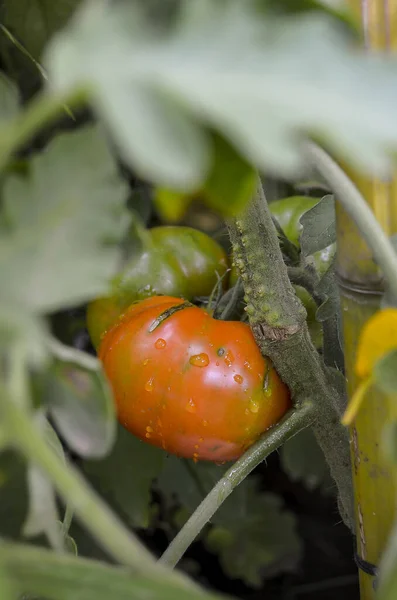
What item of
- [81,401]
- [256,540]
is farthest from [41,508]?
[256,540]

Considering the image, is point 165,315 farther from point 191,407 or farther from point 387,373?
point 387,373

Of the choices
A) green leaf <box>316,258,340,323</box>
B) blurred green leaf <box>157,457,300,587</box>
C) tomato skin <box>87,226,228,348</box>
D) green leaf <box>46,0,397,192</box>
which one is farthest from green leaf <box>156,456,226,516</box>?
green leaf <box>46,0,397,192</box>

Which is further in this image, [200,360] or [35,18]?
[35,18]

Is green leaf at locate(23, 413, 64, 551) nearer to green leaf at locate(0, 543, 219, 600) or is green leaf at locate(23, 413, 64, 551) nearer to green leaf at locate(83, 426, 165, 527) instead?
green leaf at locate(0, 543, 219, 600)

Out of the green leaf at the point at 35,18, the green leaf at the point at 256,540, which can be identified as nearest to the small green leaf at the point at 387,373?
the green leaf at the point at 35,18

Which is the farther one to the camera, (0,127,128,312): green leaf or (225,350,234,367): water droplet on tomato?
(225,350,234,367): water droplet on tomato
